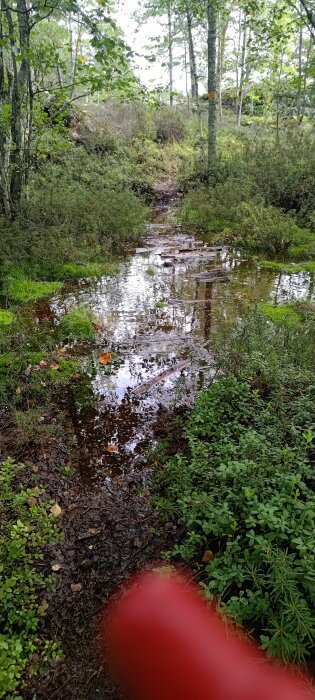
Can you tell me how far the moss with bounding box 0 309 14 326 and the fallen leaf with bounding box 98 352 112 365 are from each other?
1655 millimetres

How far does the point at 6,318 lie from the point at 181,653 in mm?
5489

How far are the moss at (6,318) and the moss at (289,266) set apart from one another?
20.0 feet

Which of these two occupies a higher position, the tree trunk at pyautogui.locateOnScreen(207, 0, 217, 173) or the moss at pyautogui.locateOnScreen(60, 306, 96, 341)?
the tree trunk at pyautogui.locateOnScreen(207, 0, 217, 173)

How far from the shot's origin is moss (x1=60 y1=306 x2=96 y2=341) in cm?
664

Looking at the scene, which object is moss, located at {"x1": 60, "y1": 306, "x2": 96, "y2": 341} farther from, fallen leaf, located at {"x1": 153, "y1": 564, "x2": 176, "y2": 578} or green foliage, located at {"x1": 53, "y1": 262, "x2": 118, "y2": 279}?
fallen leaf, located at {"x1": 153, "y1": 564, "x2": 176, "y2": 578}

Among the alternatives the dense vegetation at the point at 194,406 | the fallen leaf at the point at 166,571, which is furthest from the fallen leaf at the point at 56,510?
the fallen leaf at the point at 166,571

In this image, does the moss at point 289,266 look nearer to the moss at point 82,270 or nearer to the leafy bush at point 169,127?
the moss at point 82,270

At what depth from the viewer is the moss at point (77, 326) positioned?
21.8ft

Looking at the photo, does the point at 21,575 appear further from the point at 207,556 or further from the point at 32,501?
the point at 207,556

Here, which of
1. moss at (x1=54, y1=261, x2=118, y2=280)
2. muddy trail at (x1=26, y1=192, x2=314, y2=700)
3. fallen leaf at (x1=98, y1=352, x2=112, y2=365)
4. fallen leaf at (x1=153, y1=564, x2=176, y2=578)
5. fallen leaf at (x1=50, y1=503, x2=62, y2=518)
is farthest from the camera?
moss at (x1=54, y1=261, x2=118, y2=280)

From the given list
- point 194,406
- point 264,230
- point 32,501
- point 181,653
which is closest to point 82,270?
point 264,230

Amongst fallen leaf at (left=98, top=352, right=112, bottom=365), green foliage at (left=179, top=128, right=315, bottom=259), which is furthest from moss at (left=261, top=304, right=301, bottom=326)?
green foliage at (left=179, top=128, right=315, bottom=259)

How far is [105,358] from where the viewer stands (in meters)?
6.02

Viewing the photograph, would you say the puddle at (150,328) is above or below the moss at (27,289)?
below
